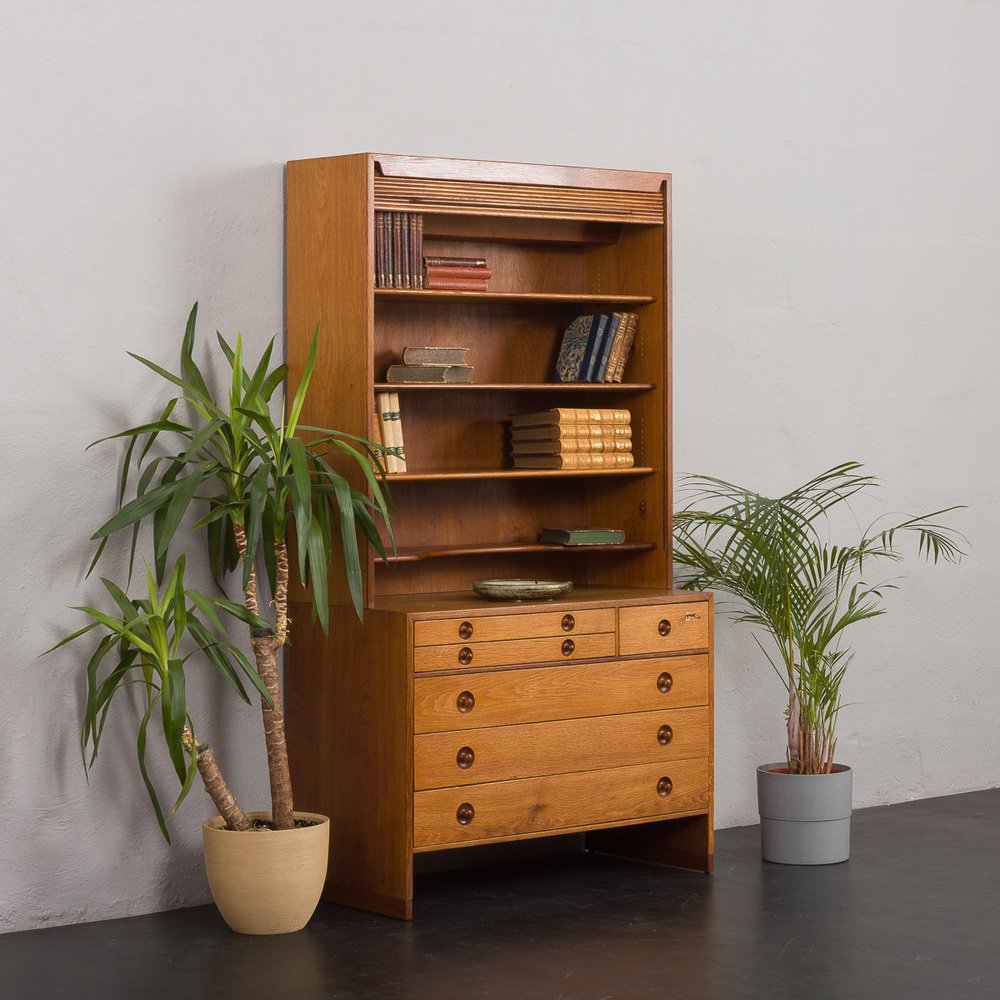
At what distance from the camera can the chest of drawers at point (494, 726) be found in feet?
15.0

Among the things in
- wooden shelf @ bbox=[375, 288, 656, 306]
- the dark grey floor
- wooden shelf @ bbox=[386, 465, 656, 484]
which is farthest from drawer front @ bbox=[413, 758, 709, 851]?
wooden shelf @ bbox=[375, 288, 656, 306]

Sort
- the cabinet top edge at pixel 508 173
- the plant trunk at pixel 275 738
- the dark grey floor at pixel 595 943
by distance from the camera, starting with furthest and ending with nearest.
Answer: the cabinet top edge at pixel 508 173 → the plant trunk at pixel 275 738 → the dark grey floor at pixel 595 943

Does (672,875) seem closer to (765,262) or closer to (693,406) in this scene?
(693,406)

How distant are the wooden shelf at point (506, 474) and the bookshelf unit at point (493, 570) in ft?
0.03

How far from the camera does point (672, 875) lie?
5.16 metres

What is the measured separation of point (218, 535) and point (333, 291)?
0.80 m

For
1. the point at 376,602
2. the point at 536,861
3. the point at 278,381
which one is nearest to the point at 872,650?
the point at 536,861

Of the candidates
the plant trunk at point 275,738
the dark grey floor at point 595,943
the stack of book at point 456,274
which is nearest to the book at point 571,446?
the stack of book at point 456,274

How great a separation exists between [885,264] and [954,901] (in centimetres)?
267

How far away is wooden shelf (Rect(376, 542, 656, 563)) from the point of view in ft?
16.2

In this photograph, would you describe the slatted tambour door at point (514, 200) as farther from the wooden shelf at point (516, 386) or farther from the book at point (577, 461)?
the book at point (577, 461)

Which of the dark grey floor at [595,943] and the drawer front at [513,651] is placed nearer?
the dark grey floor at [595,943]

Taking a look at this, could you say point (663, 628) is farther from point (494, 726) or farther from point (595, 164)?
point (595, 164)

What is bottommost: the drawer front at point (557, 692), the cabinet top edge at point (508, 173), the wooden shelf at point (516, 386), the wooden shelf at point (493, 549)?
the drawer front at point (557, 692)
